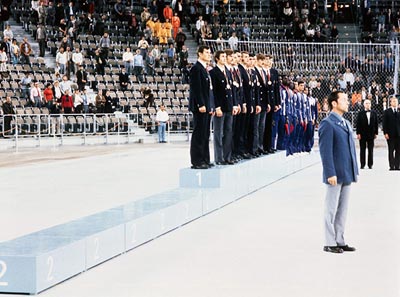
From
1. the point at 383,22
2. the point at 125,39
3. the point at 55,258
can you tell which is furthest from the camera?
the point at 383,22

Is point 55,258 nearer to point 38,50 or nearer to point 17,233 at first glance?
point 17,233

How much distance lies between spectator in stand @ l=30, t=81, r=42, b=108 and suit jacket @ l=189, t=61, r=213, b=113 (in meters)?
17.4

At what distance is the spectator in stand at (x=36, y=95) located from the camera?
3036cm

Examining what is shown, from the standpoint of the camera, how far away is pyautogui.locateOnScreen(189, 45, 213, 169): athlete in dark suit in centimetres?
1365

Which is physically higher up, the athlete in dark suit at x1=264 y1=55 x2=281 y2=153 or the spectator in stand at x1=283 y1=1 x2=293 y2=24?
the spectator in stand at x1=283 y1=1 x2=293 y2=24

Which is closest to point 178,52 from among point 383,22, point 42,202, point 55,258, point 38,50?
point 38,50

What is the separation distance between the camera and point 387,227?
37.5 ft

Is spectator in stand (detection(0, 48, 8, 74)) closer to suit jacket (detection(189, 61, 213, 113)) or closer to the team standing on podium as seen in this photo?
the team standing on podium

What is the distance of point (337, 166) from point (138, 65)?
2663cm

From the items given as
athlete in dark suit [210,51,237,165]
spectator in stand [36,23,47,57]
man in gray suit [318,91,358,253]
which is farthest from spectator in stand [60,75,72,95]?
man in gray suit [318,91,358,253]

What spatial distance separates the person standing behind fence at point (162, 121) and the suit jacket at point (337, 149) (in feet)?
79.0

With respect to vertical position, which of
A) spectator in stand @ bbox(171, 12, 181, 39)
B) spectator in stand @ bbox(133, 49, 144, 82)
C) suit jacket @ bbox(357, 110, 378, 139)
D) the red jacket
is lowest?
suit jacket @ bbox(357, 110, 378, 139)

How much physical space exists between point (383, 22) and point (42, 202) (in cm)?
3040

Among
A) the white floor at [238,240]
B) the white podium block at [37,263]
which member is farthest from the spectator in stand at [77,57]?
the white podium block at [37,263]
